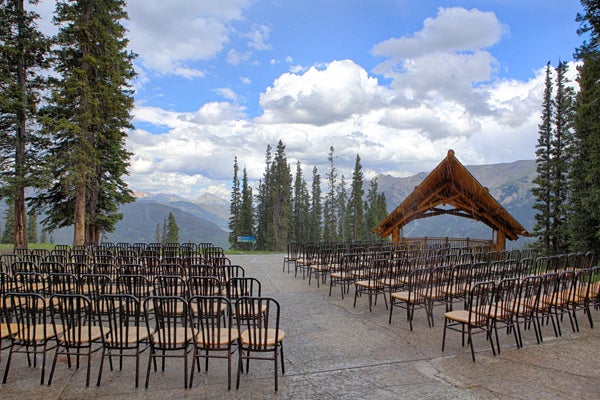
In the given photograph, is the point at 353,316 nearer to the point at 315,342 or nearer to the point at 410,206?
the point at 315,342

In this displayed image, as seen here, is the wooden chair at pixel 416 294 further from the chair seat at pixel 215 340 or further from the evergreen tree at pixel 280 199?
the evergreen tree at pixel 280 199

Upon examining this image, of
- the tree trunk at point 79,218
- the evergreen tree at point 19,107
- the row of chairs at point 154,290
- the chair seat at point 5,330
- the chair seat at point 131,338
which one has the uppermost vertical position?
the evergreen tree at point 19,107

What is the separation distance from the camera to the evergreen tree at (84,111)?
50.2 ft

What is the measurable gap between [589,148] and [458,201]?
26.0ft

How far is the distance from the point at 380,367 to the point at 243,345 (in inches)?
65.3

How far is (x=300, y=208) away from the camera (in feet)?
219

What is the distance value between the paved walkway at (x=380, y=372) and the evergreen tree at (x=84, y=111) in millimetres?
13247

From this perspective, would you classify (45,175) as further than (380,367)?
Yes

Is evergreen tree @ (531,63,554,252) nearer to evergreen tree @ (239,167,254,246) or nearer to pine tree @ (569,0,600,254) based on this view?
pine tree @ (569,0,600,254)

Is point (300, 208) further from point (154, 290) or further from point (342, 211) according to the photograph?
point (154, 290)

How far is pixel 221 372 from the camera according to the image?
415 cm

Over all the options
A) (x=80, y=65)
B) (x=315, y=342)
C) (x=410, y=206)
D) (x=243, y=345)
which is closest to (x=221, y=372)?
(x=243, y=345)

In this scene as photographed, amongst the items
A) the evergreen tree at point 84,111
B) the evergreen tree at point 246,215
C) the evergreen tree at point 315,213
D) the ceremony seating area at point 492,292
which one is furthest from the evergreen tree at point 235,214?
the ceremony seating area at point 492,292

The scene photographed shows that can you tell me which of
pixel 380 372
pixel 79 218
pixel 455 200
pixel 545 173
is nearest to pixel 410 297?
pixel 380 372
